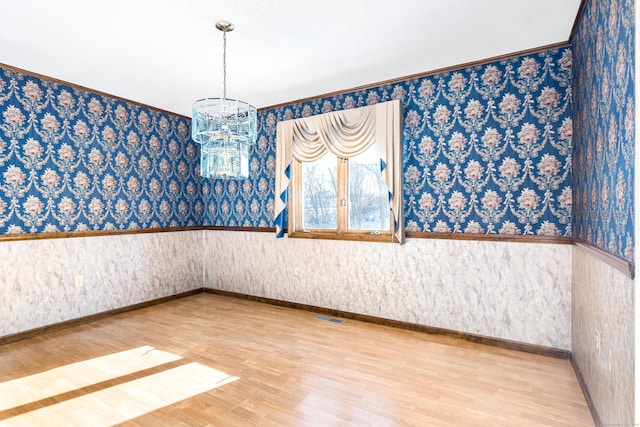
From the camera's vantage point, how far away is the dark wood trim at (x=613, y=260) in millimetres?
1410

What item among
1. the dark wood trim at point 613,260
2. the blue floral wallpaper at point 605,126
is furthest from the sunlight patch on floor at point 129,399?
the blue floral wallpaper at point 605,126

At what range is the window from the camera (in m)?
3.58

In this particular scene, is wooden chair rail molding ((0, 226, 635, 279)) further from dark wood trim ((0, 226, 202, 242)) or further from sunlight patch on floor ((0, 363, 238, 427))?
sunlight patch on floor ((0, 363, 238, 427))

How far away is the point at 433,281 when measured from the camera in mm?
3416

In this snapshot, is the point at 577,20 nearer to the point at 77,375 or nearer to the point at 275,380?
the point at 275,380

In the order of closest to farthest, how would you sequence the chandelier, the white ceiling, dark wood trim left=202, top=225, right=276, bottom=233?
the white ceiling, the chandelier, dark wood trim left=202, top=225, right=276, bottom=233

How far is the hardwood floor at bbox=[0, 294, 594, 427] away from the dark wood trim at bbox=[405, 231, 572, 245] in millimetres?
1012

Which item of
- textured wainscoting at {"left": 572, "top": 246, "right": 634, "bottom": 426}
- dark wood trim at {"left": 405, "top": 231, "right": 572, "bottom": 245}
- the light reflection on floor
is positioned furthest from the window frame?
the light reflection on floor

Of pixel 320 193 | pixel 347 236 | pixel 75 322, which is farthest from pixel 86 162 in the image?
pixel 347 236

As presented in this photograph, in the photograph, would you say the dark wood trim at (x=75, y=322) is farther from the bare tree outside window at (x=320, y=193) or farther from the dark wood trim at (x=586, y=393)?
the dark wood trim at (x=586, y=393)

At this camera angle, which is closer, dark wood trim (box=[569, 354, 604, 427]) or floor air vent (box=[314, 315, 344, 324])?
dark wood trim (box=[569, 354, 604, 427])

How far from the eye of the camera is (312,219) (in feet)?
14.2

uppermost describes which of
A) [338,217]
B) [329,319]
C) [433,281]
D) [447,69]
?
[447,69]

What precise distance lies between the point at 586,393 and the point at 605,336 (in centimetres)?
70
